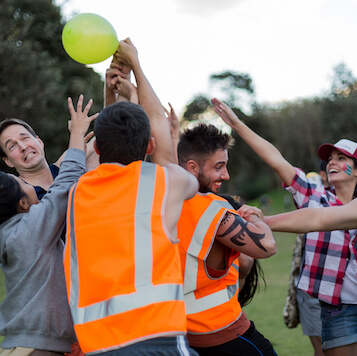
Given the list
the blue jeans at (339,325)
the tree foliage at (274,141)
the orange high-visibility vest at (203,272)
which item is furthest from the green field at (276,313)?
the tree foliage at (274,141)

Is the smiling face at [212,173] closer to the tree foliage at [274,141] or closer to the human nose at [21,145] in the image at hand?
the human nose at [21,145]

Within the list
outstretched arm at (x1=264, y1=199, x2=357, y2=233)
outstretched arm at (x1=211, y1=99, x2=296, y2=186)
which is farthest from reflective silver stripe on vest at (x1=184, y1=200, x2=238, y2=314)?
outstretched arm at (x1=211, y1=99, x2=296, y2=186)

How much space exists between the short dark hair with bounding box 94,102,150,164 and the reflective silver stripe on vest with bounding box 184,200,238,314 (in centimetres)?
60

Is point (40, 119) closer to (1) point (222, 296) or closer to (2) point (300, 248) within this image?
(2) point (300, 248)

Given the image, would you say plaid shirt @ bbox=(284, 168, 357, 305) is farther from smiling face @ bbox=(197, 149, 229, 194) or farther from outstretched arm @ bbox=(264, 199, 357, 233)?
smiling face @ bbox=(197, 149, 229, 194)

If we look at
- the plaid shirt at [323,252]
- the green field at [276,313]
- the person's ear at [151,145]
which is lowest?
the green field at [276,313]

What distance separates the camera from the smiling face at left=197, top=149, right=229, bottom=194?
9.93ft

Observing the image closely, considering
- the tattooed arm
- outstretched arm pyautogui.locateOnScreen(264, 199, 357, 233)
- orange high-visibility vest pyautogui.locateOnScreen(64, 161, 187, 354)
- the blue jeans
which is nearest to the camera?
orange high-visibility vest pyautogui.locateOnScreen(64, 161, 187, 354)

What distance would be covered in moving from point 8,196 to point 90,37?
1.09 metres

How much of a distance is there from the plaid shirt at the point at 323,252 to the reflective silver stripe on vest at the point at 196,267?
133cm

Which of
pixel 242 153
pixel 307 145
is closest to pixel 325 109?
pixel 307 145

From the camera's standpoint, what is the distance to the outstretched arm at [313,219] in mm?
2939

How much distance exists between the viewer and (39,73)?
16891 mm

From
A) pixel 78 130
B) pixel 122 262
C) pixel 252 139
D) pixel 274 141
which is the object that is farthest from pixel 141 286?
pixel 274 141
